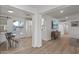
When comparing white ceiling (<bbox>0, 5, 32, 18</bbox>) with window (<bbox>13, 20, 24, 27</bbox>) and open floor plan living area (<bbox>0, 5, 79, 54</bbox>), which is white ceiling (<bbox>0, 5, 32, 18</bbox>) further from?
window (<bbox>13, 20, 24, 27</bbox>)

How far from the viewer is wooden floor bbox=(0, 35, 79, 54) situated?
2471mm

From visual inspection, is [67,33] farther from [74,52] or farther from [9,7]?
[9,7]

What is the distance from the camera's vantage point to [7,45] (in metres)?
2.51

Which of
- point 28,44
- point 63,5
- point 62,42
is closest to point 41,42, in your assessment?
point 28,44

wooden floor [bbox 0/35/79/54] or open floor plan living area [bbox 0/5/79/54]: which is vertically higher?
open floor plan living area [bbox 0/5/79/54]

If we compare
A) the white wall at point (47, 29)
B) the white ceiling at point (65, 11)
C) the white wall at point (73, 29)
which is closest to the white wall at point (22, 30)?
the white wall at point (47, 29)

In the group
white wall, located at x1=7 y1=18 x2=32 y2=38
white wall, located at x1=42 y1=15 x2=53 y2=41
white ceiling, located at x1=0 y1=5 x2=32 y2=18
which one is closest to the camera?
white ceiling, located at x1=0 y1=5 x2=32 y2=18

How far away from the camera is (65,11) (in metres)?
2.62

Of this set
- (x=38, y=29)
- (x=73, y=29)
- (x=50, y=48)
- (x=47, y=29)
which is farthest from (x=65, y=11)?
(x=50, y=48)

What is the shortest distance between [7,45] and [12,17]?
2.22ft

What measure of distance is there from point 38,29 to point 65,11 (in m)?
0.84

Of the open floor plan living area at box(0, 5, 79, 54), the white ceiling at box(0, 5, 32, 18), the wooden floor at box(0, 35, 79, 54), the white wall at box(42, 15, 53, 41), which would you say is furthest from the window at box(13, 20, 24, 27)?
the white wall at box(42, 15, 53, 41)

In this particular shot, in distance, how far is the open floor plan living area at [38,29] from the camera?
2.47 metres

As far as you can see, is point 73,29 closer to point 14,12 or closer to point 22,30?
point 22,30
